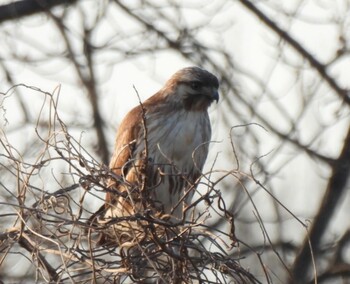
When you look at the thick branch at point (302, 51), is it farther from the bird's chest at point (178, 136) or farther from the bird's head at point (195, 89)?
the bird's chest at point (178, 136)

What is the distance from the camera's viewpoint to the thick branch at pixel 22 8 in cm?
870

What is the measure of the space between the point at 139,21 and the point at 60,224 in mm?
5586

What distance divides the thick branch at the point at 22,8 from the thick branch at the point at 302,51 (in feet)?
5.68

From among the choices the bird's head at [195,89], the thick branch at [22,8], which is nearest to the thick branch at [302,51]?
the bird's head at [195,89]

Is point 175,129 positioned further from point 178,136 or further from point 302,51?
point 302,51

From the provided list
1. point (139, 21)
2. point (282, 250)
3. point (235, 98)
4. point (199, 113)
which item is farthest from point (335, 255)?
point (139, 21)

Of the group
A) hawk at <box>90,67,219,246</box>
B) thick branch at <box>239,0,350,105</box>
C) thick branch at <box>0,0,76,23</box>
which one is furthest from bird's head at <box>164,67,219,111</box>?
thick branch at <box>0,0,76,23</box>

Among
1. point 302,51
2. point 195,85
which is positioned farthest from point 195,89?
point 302,51

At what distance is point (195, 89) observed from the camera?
8148mm

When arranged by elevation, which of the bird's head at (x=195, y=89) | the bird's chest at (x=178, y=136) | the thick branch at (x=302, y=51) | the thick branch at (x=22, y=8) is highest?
the thick branch at (x=22, y=8)

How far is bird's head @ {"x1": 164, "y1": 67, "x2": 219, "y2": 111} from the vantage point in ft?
26.5

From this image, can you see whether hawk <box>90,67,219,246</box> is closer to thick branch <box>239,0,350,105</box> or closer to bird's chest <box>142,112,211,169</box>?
bird's chest <box>142,112,211,169</box>

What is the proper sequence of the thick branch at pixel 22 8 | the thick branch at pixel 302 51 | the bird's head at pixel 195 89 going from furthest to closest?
the thick branch at pixel 22 8 → the thick branch at pixel 302 51 → the bird's head at pixel 195 89

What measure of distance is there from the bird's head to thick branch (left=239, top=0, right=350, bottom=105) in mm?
1060
